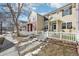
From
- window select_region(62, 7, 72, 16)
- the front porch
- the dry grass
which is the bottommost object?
the dry grass

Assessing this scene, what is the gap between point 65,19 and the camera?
2420mm

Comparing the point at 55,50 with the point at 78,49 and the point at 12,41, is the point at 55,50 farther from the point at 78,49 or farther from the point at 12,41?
the point at 12,41

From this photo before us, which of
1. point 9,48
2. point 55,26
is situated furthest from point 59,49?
point 9,48

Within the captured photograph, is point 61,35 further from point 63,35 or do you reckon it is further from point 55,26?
point 55,26

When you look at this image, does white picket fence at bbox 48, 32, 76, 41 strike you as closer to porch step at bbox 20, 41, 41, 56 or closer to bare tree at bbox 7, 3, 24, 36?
porch step at bbox 20, 41, 41, 56

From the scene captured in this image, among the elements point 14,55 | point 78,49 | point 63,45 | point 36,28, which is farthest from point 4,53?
point 78,49

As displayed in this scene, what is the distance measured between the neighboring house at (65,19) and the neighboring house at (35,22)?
0.32 feet

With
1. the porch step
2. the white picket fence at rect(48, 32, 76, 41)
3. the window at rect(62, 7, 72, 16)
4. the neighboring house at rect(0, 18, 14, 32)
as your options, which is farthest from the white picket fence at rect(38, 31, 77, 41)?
the neighboring house at rect(0, 18, 14, 32)

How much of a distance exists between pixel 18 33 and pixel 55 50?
1.65ft

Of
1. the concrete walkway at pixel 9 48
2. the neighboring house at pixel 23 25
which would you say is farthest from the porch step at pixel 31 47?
the neighboring house at pixel 23 25

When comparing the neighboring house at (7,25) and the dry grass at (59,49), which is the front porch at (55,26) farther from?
the neighboring house at (7,25)

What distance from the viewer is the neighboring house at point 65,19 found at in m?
2.41

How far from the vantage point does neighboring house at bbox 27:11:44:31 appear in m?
2.42

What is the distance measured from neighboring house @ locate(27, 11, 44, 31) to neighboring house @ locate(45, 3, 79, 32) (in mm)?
98
